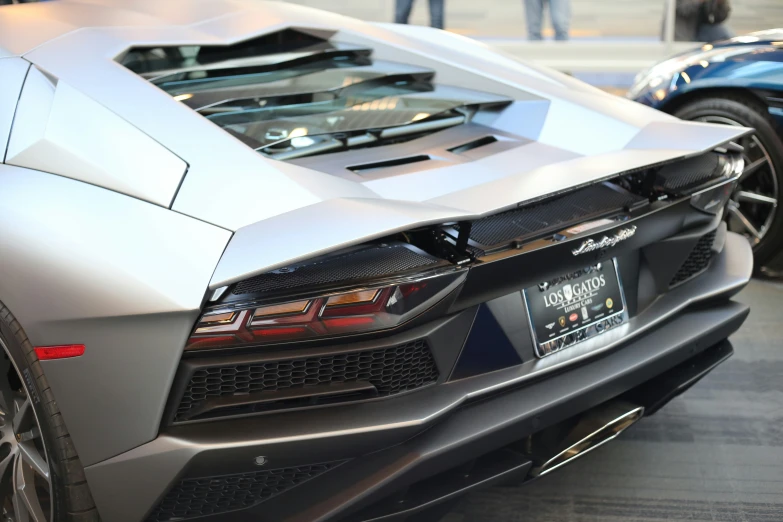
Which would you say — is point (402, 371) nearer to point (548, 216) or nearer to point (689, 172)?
point (548, 216)

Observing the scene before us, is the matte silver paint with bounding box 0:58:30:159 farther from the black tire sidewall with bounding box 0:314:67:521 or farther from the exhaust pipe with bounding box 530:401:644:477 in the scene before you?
the exhaust pipe with bounding box 530:401:644:477

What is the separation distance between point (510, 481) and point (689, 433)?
1055 mm

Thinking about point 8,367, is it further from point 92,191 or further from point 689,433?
point 689,433

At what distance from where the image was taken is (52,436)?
157 cm

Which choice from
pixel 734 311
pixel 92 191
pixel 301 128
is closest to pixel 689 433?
pixel 734 311

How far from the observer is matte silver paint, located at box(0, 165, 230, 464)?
56.9 inches

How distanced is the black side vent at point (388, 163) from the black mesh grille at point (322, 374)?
18.4 inches

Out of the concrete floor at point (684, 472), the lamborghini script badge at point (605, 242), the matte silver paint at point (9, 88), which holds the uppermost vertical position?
the matte silver paint at point (9, 88)

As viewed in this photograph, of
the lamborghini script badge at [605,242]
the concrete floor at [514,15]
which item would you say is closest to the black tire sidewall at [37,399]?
the lamborghini script badge at [605,242]

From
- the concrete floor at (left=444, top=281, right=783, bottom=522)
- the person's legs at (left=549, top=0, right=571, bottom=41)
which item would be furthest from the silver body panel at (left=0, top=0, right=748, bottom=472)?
the person's legs at (left=549, top=0, right=571, bottom=41)

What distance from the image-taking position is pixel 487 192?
165cm

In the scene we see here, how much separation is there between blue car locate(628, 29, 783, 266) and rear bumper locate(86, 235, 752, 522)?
198 cm

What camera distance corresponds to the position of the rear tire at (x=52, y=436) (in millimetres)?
1560

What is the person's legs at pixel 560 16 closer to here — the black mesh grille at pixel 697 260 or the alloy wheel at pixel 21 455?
the black mesh grille at pixel 697 260
